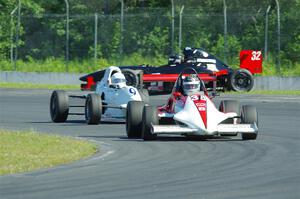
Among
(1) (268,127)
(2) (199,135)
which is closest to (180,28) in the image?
(1) (268,127)

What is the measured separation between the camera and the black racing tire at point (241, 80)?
36.1m

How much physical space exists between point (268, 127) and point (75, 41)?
26205mm

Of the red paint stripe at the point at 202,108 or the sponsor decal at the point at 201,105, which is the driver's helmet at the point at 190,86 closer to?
the sponsor decal at the point at 201,105

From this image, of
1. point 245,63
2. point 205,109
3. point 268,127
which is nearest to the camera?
point 205,109

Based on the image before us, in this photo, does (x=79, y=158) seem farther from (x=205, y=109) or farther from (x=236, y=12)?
(x=236, y=12)

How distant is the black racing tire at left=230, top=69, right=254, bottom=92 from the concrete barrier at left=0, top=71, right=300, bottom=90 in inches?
163

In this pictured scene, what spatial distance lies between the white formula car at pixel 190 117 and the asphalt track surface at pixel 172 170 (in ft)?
0.77

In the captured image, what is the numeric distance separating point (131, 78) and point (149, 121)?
12533mm

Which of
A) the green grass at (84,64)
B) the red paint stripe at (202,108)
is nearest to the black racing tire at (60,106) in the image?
the red paint stripe at (202,108)

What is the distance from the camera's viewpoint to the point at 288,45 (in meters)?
44.0

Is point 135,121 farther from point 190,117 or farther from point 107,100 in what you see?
point 107,100

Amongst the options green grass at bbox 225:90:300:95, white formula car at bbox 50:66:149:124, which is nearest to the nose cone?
white formula car at bbox 50:66:149:124

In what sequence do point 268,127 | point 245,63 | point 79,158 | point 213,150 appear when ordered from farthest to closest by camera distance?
point 245,63
point 268,127
point 213,150
point 79,158

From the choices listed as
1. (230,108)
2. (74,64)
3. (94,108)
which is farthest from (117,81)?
(74,64)
